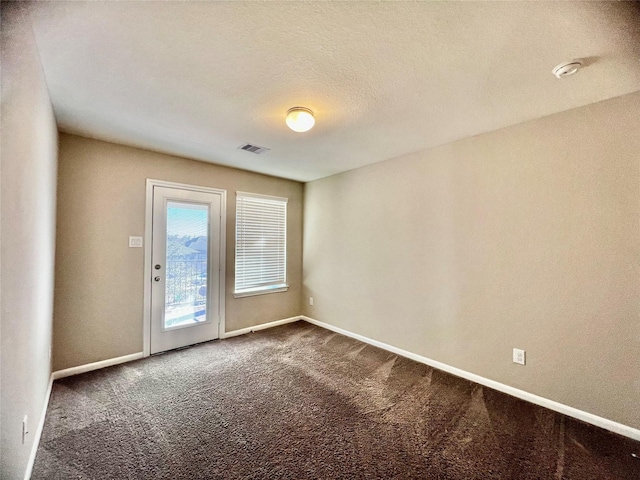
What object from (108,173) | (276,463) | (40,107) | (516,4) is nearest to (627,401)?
(276,463)

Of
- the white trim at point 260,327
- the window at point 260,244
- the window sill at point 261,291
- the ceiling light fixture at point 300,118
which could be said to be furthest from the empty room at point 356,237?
the window at point 260,244

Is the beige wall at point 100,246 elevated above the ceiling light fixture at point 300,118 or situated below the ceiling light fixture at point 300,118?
below

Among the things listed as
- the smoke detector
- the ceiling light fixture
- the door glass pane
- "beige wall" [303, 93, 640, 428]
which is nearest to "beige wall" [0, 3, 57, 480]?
the door glass pane

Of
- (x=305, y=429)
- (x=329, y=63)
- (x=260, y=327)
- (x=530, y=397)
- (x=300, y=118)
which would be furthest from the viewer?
(x=260, y=327)

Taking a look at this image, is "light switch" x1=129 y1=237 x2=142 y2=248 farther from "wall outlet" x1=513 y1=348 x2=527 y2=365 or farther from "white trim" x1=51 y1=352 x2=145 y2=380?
"wall outlet" x1=513 y1=348 x2=527 y2=365

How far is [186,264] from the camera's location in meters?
3.52

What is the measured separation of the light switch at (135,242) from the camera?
3133 millimetres

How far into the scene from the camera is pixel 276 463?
1.69 m

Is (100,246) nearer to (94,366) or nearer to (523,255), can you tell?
(94,366)

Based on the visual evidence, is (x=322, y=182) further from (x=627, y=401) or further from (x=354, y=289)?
(x=627, y=401)

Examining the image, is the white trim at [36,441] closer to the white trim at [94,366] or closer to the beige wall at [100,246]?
the white trim at [94,366]

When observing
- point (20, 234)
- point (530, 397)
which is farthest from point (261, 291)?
point (530, 397)

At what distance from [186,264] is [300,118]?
248 cm

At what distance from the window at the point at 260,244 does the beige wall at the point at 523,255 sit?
154 centimetres
